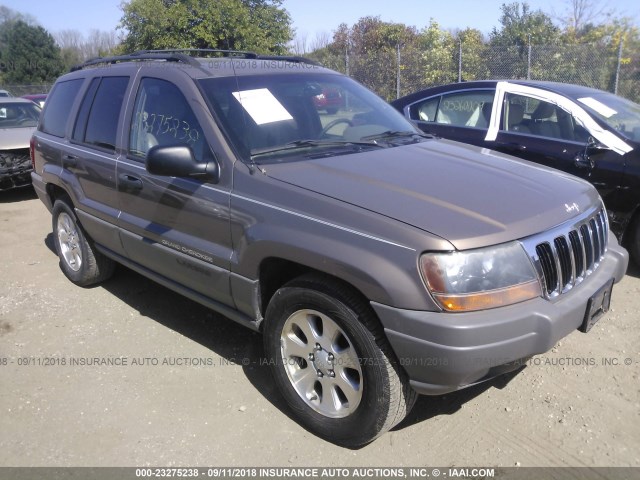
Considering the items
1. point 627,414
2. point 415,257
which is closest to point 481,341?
point 415,257

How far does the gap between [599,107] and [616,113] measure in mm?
181

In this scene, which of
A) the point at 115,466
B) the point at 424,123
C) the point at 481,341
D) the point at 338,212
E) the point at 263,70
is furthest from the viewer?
the point at 424,123

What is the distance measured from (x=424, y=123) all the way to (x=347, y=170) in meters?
3.54

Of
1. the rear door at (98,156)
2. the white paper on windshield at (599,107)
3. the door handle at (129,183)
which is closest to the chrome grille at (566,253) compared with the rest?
the door handle at (129,183)

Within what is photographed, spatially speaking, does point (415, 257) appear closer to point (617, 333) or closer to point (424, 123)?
point (617, 333)

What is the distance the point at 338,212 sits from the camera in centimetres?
264

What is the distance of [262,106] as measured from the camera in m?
3.41

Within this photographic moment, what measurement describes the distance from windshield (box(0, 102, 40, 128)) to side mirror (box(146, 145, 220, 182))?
7948 millimetres

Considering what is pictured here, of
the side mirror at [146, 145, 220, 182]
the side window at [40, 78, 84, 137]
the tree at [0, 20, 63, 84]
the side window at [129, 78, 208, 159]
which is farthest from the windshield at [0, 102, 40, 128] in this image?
the tree at [0, 20, 63, 84]

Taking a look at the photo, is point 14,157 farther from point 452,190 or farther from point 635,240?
point 635,240

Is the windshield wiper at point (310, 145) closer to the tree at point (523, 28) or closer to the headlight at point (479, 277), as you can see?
the headlight at point (479, 277)

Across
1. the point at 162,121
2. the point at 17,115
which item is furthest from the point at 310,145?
the point at 17,115

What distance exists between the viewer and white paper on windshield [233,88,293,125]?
11.0ft

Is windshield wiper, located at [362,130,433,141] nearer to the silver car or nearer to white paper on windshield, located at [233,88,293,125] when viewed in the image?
white paper on windshield, located at [233,88,293,125]
